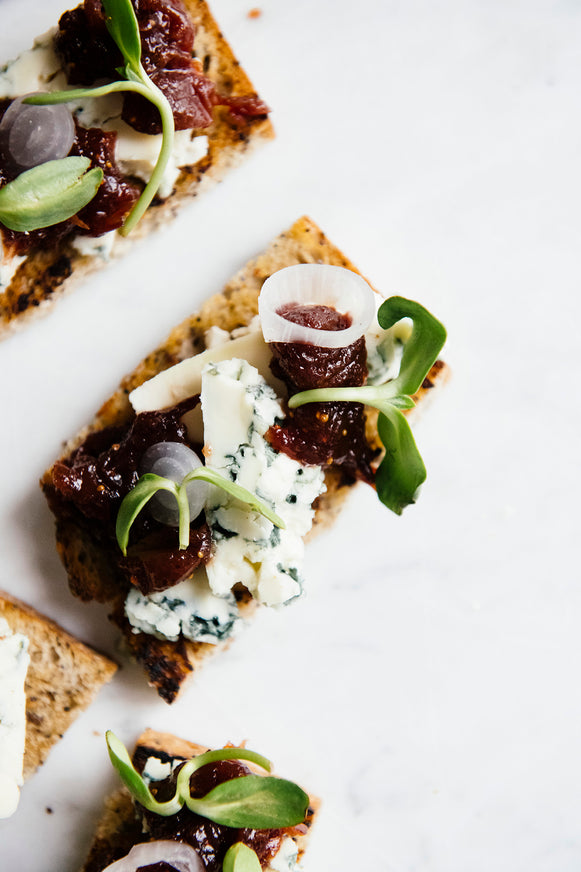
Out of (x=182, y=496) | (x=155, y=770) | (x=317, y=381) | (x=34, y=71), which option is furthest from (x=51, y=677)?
(x=34, y=71)

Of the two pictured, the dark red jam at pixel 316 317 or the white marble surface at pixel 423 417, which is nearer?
the dark red jam at pixel 316 317

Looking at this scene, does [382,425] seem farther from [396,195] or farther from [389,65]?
[389,65]

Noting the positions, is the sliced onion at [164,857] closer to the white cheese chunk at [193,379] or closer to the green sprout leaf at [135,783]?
the green sprout leaf at [135,783]

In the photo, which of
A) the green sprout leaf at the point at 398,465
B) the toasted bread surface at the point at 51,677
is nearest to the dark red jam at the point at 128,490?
the toasted bread surface at the point at 51,677

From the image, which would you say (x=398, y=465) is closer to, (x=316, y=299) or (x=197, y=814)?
(x=316, y=299)

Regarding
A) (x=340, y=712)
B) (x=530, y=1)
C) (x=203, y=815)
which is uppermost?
(x=530, y=1)

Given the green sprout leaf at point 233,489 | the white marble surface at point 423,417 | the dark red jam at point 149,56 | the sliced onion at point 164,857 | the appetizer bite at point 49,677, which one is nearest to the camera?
the green sprout leaf at point 233,489

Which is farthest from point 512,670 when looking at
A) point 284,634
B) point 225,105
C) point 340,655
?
point 225,105
